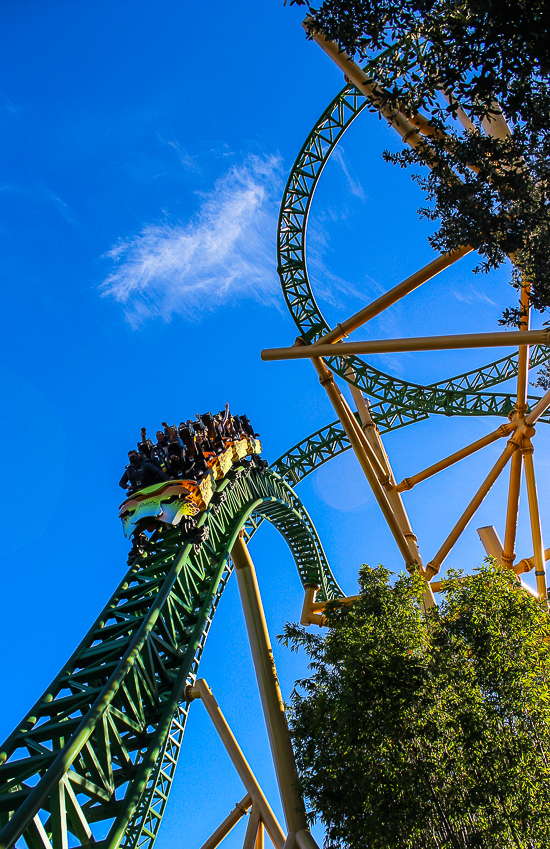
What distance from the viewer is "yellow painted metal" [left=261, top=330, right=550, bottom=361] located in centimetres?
464

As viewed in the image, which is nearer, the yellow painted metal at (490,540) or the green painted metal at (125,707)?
the green painted metal at (125,707)

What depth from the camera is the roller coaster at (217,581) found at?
456 centimetres

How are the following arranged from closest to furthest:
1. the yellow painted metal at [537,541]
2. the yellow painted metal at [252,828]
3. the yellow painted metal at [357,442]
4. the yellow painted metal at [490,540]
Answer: the yellow painted metal at [252,828]
the yellow painted metal at [537,541]
the yellow painted metal at [357,442]
the yellow painted metal at [490,540]

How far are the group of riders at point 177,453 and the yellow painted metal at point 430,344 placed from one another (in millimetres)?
2524

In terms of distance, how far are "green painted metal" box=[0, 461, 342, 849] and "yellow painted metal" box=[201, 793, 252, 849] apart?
318 cm

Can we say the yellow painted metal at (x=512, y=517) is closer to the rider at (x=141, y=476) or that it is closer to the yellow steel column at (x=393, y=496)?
the yellow steel column at (x=393, y=496)

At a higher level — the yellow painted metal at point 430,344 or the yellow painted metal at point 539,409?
the yellow painted metal at point 539,409

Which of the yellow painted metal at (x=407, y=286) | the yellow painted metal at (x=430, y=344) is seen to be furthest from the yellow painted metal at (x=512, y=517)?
the yellow painted metal at (x=430, y=344)

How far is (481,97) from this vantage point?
3.79 meters

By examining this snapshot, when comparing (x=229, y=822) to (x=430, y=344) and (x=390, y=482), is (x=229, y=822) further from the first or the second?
(x=430, y=344)

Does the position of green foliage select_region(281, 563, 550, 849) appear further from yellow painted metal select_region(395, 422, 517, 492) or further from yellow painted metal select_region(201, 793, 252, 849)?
yellow painted metal select_region(395, 422, 517, 492)

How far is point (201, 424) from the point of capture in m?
9.31

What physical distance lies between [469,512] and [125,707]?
581 centimetres

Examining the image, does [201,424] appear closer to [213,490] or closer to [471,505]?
[213,490]
